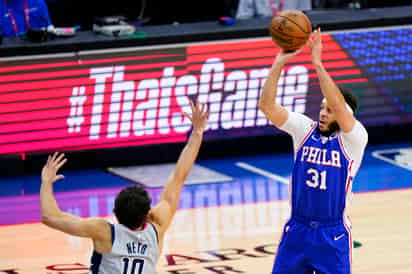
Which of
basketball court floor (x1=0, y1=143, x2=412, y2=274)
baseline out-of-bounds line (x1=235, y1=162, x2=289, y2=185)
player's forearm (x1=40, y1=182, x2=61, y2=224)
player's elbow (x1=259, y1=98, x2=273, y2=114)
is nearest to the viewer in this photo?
player's forearm (x1=40, y1=182, x2=61, y2=224)

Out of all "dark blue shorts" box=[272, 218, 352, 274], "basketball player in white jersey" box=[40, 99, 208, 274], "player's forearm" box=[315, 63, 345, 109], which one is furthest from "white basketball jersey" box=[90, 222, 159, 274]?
"player's forearm" box=[315, 63, 345, 109]

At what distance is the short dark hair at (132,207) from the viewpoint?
22.5ft

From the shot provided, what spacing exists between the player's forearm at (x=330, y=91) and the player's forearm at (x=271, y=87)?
0.30 meters

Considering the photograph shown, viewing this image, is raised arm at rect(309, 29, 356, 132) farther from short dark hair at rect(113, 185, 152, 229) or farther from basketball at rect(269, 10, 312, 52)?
short dark hair at rect(113, 185, 152, 229)

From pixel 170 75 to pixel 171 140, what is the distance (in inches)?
32.4

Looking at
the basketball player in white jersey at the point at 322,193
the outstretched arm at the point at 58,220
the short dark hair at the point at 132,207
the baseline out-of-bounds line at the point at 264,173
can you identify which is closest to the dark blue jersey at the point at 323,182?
the basketball player in white jersey at the point at 322,193

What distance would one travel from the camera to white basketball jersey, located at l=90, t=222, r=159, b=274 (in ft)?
22.8

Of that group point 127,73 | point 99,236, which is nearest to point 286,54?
point 99,236

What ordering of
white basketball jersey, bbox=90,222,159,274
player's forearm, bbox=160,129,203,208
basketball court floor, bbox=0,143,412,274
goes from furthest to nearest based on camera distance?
basketball court floor, bbox=0,143,412,274
player's forearm, bbox=160,129,203,208
white basketball jersey, bbox=90,222,159,274

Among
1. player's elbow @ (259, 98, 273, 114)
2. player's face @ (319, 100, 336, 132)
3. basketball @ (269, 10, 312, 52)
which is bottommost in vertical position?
player's face @ (319, 100, 336, 132)

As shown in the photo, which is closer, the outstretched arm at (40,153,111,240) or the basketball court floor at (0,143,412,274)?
the outstretched arm at (40,153,111,240)

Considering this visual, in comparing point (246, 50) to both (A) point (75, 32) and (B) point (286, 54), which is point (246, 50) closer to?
(A) point (75, 32)

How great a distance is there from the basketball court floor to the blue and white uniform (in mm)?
2446

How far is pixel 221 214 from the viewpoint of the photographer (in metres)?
12.6
